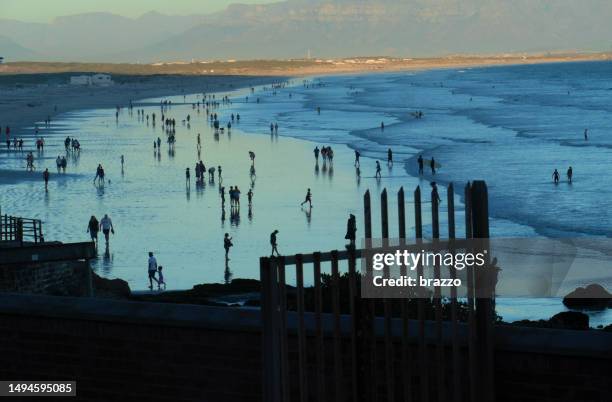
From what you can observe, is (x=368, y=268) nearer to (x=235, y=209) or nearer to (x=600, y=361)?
(x=600, y=361)

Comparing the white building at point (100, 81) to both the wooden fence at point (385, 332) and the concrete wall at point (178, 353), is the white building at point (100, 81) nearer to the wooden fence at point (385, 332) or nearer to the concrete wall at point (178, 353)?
the concrete wall at point (178, 353)

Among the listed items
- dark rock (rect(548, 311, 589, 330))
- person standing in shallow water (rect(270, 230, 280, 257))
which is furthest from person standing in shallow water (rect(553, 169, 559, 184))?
dark rock (rect(548, 311, 589, 330))

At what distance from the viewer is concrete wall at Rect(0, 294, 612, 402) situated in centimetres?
609

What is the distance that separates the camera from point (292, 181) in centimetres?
4778

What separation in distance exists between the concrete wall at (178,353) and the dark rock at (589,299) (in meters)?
15.3

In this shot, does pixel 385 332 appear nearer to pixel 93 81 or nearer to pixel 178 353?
pixel 178 353

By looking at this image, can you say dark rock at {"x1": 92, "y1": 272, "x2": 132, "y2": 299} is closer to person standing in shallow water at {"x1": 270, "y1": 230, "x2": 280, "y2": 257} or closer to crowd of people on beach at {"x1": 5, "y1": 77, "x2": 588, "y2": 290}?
crowd of people on beach at {"x1": 5, "y1": 77, "x2": 588, "y2": 290}

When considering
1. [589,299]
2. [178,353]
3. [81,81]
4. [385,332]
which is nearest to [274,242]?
[589,299]

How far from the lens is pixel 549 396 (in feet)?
20.1

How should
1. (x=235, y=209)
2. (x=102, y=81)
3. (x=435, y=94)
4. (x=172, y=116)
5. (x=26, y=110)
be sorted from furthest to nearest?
(x=102, y=81) < (x=435, y=94) < (x=26, y=110) < (x=172, y=116) < (x=235, y=209)

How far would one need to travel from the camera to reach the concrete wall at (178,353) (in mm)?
6094

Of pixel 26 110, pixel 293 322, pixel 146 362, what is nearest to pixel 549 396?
pixel 293 322

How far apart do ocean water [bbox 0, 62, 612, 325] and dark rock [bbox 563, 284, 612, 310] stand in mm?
311

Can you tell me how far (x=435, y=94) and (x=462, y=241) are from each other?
141 m
